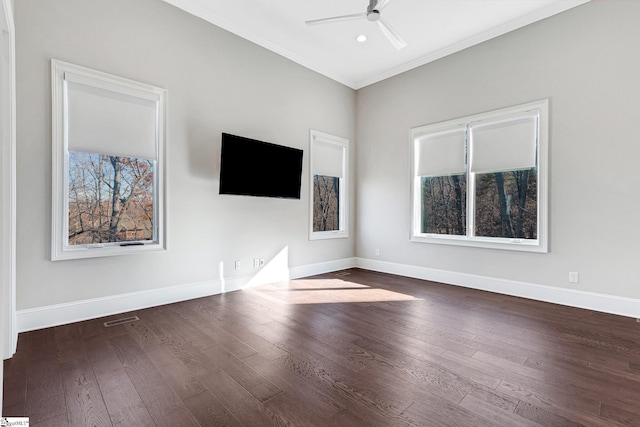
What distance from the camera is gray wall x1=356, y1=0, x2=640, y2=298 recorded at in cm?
329

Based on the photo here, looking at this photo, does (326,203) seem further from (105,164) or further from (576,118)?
(576,118)

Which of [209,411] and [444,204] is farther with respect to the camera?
[444,204]

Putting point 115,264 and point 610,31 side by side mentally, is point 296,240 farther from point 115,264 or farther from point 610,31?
point 610,31

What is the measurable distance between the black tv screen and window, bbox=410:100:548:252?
2076mm

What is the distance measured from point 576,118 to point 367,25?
2.83m

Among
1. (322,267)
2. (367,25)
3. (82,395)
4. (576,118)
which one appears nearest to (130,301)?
(82,395)

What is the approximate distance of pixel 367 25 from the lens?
162 inches

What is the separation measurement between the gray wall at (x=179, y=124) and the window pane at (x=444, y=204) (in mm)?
1840

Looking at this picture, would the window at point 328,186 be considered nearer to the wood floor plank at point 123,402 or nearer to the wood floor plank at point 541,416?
the wood floor plank at point 123,402

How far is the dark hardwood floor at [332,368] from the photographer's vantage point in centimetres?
171

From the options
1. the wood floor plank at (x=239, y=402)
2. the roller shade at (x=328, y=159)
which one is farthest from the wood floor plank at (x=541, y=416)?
the roller shade at (x=328, y=159)

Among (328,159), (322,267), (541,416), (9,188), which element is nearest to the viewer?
(541,416)

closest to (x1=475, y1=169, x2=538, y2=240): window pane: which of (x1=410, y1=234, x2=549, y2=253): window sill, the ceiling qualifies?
(x1=410, y1=234, x2=549, y2=253): window sill

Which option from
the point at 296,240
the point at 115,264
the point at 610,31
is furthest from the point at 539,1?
the point at 115,264
